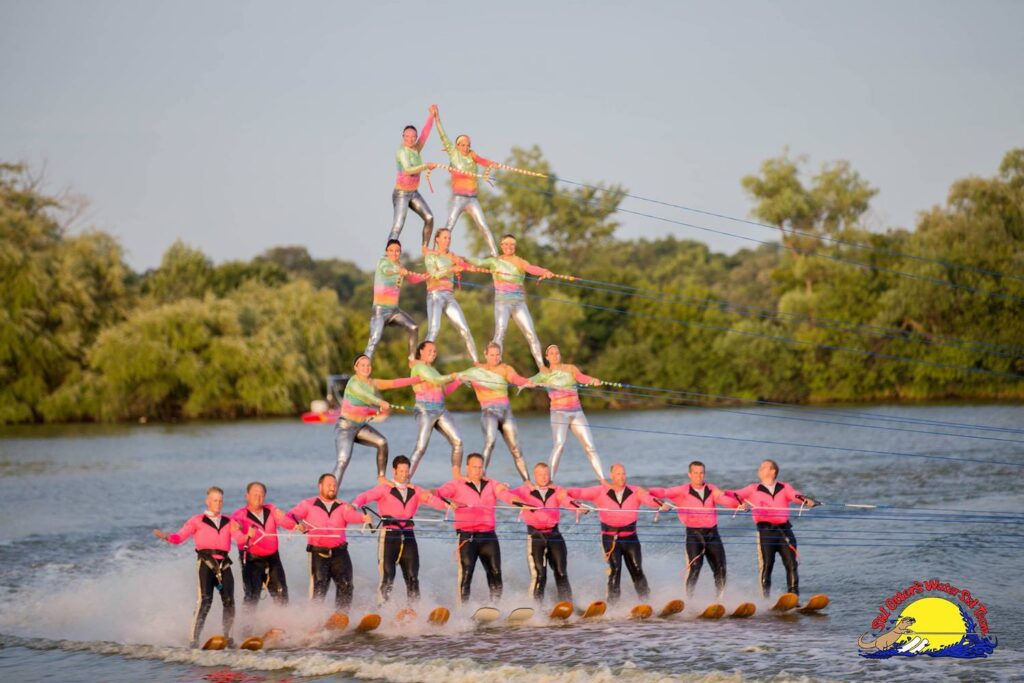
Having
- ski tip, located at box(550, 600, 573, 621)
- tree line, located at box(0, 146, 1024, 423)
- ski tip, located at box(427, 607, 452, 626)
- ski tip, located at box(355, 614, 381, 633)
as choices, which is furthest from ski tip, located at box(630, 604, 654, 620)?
tree line, located at box(0, 146, 1024, 423)

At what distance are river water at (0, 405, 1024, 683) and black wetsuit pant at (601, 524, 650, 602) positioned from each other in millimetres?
264

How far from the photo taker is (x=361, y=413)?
15.9m

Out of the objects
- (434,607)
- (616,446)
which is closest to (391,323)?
(434,607)

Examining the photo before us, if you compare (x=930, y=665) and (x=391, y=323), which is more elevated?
(x=391, y=323)

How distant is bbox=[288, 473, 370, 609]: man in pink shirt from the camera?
15031 mm

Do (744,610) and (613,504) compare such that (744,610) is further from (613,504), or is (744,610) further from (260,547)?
(260,547)

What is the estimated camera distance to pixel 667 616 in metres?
15.8

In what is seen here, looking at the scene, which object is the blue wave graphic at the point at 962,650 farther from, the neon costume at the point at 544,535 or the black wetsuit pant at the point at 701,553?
the neon costume at the point at 544,535

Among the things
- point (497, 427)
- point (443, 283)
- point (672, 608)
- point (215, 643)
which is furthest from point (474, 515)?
point (215, 643)

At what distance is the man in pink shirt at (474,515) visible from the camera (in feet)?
51.2

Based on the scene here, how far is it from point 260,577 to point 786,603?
21.8 feet

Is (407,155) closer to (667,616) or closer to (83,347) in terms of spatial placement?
(667,616)

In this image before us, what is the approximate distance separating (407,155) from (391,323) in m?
2.22

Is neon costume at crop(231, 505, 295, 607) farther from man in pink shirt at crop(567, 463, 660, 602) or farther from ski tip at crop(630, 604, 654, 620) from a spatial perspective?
ski tip at crop(630, 604, 654, 620)
